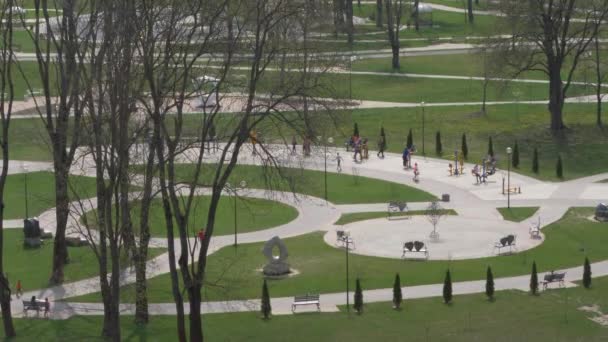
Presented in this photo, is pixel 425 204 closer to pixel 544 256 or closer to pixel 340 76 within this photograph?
pixel 544 256

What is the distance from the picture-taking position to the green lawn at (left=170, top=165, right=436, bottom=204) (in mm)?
73000

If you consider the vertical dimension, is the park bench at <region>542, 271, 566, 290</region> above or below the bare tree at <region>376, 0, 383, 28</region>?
below

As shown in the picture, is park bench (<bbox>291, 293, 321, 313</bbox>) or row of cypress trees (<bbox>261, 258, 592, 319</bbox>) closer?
row of cypress trees (<bbox>261, 258, 592, 319</bbox>)

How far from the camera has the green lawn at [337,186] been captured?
7300cm

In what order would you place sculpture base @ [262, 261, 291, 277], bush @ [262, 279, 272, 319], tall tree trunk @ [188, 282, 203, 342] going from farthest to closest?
sculpture base @ [262, 261, 291, 277] → bush @ [262, 279, 272, 319] → tall tree trunk @ [188, 282, 203, 342]

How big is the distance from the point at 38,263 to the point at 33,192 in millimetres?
14884

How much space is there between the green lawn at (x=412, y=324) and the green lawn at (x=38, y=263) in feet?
17.1

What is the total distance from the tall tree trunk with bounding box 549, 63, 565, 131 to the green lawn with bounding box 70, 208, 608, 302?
2526 centimetres

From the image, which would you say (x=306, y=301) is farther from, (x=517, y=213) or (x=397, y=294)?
(x=517, y=213)

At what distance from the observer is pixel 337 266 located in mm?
59188

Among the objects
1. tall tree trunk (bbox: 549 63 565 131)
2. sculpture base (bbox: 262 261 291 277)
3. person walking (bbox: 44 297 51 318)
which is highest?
tall tree trunk (bbox: 549 63 565 131)

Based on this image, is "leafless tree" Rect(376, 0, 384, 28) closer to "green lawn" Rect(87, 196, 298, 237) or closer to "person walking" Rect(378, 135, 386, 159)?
"person walking" Rect(378, 135, 386, 159)

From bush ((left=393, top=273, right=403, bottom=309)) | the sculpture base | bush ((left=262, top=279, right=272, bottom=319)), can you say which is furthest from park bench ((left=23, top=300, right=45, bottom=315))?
bush ((left=393, top=273, right=403, bottom=309))

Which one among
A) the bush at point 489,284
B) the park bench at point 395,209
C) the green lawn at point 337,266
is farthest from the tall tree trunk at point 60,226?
the park bench at point 395,209
